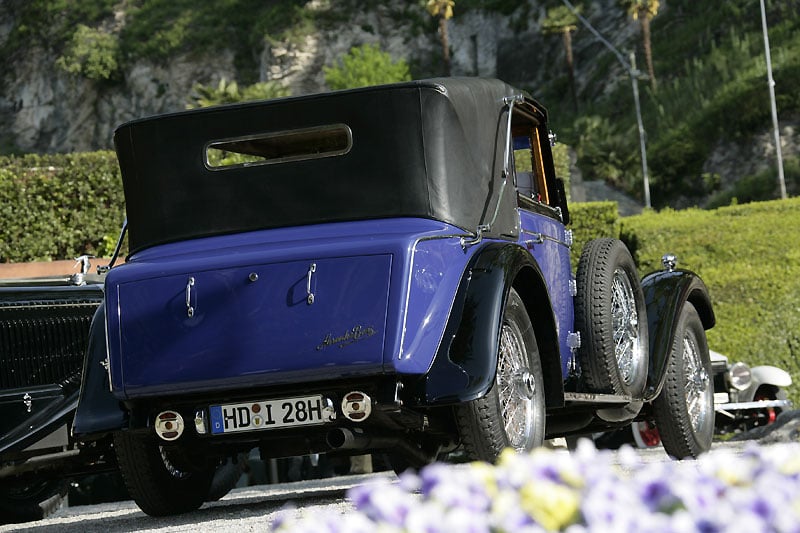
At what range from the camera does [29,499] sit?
334 inches

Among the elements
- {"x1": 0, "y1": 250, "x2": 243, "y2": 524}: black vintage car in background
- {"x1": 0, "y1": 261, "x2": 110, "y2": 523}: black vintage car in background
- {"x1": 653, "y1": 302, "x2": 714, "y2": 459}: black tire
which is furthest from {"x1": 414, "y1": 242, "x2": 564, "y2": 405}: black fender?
{"x1": 0, "y1": 261, "x2": 110, "y2": 523}: black vintage car in background

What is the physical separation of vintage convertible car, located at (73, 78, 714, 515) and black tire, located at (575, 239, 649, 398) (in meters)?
0.01

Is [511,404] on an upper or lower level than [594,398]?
upper

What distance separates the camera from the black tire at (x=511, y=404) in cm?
564

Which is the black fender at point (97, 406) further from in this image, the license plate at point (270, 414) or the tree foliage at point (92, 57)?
the tree foliage at point (92, 57)

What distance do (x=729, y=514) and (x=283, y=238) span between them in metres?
4.37

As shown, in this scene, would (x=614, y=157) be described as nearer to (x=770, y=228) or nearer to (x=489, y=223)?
(x=770, y=228)

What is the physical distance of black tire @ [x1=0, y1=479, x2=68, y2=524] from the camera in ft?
27.1

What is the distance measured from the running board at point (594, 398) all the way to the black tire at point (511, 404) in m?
0.30

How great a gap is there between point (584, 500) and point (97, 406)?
14.7 ft

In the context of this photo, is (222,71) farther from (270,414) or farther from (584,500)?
(584,500)

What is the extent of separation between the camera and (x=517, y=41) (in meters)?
79.1

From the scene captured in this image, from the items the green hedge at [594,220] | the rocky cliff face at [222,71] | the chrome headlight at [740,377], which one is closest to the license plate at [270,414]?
the chrome headlight at [740,377]

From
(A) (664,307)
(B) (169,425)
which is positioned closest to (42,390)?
(B) (169,425)
